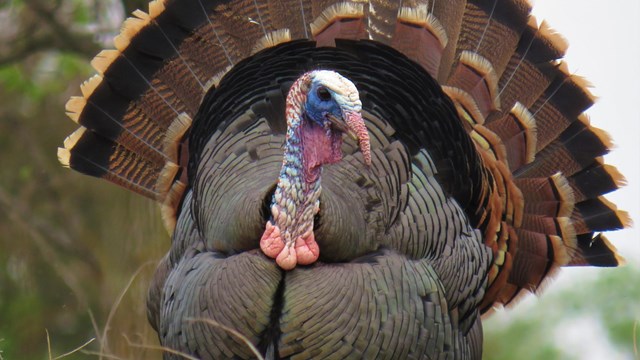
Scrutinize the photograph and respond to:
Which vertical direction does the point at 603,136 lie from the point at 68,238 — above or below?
above

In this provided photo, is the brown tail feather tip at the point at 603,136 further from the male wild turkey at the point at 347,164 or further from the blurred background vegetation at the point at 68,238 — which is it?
the blurred background vegetation at the point at 68,238

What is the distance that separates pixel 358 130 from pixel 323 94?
216 mm

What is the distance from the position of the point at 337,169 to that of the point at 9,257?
22.0ft

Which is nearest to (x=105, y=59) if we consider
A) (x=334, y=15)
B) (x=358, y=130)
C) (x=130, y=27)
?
(x=130, y=27)

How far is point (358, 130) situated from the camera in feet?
16.2

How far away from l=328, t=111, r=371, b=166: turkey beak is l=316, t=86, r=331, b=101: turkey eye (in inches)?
3.9

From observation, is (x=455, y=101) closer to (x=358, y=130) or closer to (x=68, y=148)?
(x=358, y=130)

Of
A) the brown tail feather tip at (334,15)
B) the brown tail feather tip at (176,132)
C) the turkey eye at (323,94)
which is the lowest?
the brown tail feather tip at (176,132)

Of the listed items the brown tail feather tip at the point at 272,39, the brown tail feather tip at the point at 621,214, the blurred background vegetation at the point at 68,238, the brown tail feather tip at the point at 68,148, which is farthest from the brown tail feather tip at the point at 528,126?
the blurred background vegetation at the point at 68,238

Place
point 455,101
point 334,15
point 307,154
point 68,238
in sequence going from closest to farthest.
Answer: point 307,154 → point 334,15 → point 455,101 → point 68,238

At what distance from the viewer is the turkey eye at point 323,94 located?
503cm

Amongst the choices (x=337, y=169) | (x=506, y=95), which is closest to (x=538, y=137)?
(x=506, y=95)

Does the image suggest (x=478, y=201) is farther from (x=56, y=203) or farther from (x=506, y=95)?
(x=56, y=203)

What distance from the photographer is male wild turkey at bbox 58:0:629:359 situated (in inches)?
196
